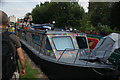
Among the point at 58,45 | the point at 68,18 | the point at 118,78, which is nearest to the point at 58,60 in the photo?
the point at 58,45

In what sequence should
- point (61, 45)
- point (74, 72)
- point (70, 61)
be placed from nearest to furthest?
point (74, 72)
point (70, 61)
point (61, 45)

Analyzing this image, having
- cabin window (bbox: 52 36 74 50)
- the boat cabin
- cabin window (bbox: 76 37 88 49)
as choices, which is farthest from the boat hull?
cabin window (bbox: 76 37 88 49)

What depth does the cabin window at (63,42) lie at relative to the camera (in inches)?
249

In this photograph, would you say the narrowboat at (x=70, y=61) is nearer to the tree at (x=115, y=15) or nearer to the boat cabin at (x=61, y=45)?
the boat cabin at (x=61, y=45)

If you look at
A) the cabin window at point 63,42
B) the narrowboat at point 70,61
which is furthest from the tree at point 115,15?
the cabin window at point 63,42

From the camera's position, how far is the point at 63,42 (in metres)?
6.52

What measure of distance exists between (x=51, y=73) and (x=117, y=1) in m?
21.8

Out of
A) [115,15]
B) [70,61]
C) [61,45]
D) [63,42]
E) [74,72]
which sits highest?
[115,15]

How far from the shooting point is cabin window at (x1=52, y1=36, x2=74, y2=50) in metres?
6.33

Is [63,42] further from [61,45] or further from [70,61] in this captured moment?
[70,61]

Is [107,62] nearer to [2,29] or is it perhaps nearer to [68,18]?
[2,29]

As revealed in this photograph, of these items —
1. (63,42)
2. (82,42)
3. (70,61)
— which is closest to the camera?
(70,61)

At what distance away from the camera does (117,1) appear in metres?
24.6

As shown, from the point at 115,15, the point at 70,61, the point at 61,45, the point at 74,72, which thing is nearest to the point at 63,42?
the point at 61,45
